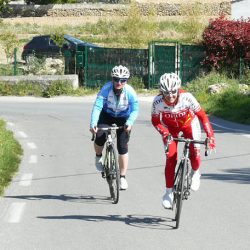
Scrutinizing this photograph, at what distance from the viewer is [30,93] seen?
31.6 meters

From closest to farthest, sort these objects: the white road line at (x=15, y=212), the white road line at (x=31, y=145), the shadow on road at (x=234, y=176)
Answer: the white road line at (x=15, y=212) → the shadow on road at (x=234, y=176) → the white road line at (x=31, y=145)

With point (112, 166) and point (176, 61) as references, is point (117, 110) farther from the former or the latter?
point (176, 61)

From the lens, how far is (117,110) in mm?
11086

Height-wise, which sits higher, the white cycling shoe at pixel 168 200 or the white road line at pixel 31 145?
the white cycling shoe at pixel 168 200

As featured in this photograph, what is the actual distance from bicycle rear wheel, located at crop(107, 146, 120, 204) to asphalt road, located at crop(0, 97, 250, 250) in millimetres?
153

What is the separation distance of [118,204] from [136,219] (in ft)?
3.36

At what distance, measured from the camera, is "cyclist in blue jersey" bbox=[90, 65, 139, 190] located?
10766 millimetres

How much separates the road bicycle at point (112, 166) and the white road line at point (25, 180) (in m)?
1.80

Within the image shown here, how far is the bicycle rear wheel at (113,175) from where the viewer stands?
10.8 metres

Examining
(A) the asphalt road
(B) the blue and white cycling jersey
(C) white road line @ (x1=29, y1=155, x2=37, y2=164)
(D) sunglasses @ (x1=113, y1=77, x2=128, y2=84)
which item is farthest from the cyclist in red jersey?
(C) white road line @ (x1=29, y1=155, x2=37, y2=164)

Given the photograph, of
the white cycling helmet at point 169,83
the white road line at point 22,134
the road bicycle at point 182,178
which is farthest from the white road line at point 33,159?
the white cycling helmet at point 169,83

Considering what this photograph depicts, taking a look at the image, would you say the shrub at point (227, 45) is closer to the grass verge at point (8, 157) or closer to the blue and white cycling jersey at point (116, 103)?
the grass verge at point (8, 157)

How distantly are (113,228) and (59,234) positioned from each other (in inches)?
24.0

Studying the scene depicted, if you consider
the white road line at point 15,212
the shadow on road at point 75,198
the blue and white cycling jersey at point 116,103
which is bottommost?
the shadow on road at point 75,198
